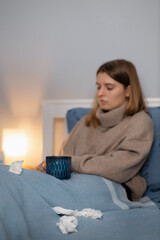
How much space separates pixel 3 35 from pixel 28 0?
320 mm

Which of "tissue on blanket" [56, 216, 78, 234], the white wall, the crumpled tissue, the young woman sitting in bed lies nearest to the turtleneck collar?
the young woman sitting in bed

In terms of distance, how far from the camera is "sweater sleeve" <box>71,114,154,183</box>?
4.32 ft

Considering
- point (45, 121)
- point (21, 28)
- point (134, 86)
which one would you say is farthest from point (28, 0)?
point (134, 86)

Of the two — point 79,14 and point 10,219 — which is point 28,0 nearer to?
point 79,14

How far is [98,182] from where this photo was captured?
4.03 ft

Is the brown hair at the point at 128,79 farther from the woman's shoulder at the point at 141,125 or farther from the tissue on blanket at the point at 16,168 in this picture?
the tissue on blanket at the point at 16,168

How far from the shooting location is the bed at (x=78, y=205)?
83 centimetres

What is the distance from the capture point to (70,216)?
932 millimetres

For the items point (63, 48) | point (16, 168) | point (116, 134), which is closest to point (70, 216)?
point (16, 168)

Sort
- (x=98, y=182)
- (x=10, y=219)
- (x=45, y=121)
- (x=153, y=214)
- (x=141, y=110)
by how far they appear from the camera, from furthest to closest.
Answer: (x=45, y=121)
(x=141, y=110)
(x=98, y=182)
(x=153, y=214)
(x=10, y=219)

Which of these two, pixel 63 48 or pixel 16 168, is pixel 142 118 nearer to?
pixel 16 168

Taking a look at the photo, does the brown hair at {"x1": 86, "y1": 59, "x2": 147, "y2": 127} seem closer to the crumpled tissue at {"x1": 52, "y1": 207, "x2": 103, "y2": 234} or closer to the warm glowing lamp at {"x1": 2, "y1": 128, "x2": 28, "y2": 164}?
the crumpled tissue at {"x1": 52, "y1": 207, "x2": 103, "y2": 234}

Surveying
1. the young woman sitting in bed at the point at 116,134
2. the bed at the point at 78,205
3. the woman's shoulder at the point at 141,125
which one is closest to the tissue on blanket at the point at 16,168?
the bed at the point at 78,205

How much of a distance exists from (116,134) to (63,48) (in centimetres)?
92
